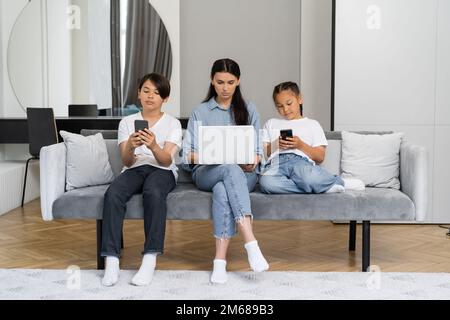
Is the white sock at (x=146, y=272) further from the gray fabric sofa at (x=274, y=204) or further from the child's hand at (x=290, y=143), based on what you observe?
the child's hand at (x=290, y=143)

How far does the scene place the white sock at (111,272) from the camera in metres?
3.05

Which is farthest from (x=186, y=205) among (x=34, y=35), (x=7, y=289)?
(x=34, y=35)

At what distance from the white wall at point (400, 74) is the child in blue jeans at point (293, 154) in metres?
1.13

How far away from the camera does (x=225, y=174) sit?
3.20m

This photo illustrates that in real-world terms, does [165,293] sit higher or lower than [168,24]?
lower

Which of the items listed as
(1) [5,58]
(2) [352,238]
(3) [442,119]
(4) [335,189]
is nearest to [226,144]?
(4) [335,189]

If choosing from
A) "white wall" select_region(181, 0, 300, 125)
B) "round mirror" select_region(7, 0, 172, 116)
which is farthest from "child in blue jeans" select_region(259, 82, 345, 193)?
"round mirror" select_region(7, 0, 172, 116)

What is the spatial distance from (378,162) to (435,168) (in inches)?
44.2

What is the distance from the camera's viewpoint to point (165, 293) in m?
2.92

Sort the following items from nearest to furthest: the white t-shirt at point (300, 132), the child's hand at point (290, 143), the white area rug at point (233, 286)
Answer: the white area rug at point (233, 286) < the child's hand at point (290, 143) < the white t-shirt at point (300, 132)

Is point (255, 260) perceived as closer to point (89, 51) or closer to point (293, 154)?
point (293, 154)

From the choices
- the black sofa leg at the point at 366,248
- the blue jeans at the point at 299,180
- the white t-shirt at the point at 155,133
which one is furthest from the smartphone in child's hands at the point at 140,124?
the black sofa leg at the point at 366,248

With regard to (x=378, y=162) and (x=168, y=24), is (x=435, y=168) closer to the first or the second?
(x=378, y=162)

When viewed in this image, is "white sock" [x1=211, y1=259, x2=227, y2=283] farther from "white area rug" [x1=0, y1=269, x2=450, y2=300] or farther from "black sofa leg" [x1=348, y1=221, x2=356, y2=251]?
"black sofa leg" [x1=348, y1=221, x2=356, y2=251]
